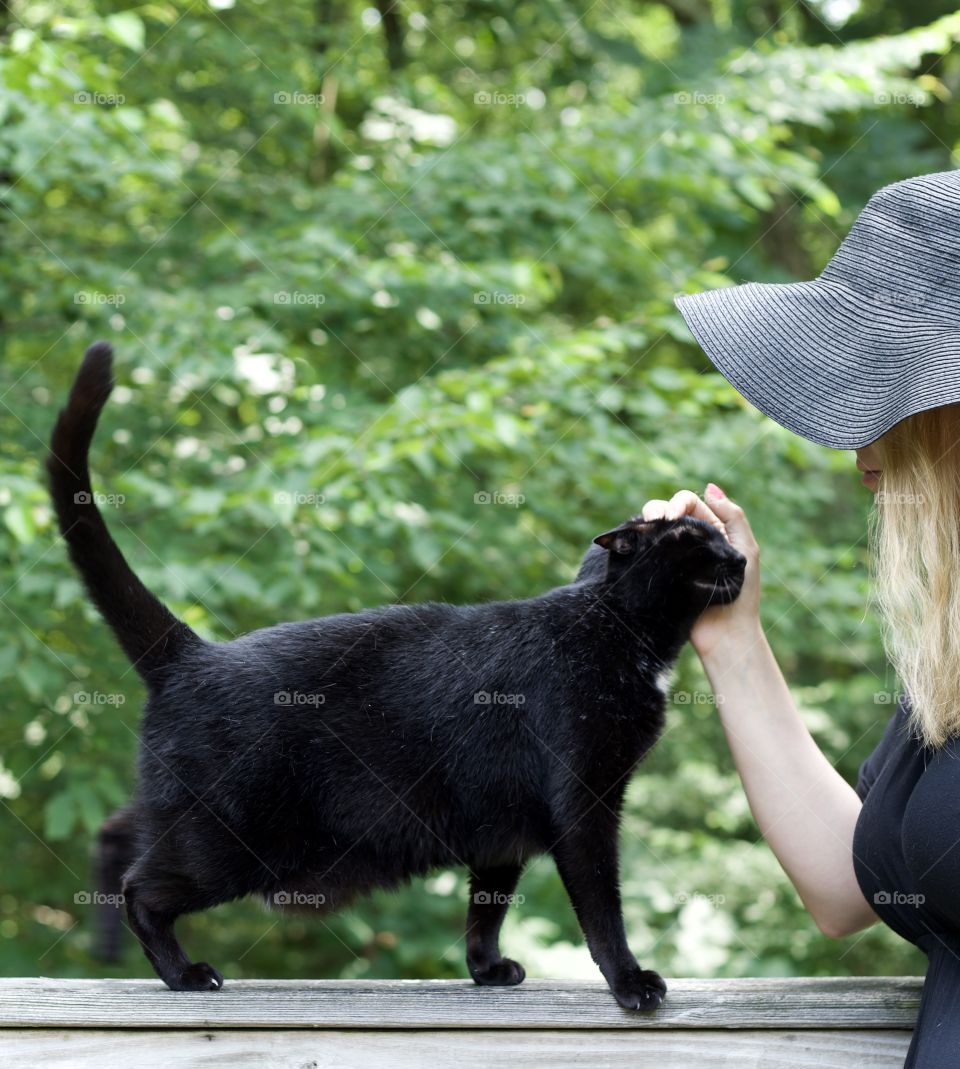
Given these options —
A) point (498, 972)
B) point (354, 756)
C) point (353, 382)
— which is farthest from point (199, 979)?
point (353, 382)

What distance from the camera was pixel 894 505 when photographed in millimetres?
1532

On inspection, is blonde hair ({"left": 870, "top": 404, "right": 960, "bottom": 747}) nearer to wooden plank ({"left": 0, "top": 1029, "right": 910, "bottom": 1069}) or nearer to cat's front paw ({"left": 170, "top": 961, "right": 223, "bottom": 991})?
wooden plank ({"left": 0, "top": 1029, "right": 910, "bottom": 1069})

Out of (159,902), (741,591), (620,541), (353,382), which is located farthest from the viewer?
(353,382)

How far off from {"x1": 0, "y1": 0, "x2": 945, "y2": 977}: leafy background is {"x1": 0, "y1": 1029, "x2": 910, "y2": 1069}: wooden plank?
153 centimetres

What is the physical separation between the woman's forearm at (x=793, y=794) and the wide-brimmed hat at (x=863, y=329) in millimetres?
523

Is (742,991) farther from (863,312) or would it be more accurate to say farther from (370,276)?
(370,276)

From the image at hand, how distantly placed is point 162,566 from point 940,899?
2467mm

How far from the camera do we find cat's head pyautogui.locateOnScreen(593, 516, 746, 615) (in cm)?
208

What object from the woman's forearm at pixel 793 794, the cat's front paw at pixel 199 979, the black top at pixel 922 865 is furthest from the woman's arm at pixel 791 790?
the cat's front paw at pixel 199 979

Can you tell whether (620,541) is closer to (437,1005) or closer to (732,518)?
(732,518)

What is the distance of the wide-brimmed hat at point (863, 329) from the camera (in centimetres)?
132

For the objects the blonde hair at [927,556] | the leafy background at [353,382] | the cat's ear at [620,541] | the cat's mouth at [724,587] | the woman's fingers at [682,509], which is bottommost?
the leafy background at [353,382]

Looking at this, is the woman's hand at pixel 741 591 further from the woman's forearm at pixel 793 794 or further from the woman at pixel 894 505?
the woman at pixel 894 505

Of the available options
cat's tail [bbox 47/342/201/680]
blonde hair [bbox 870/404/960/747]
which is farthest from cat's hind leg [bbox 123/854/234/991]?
blonde hair [bbox 870/404/960/747]
